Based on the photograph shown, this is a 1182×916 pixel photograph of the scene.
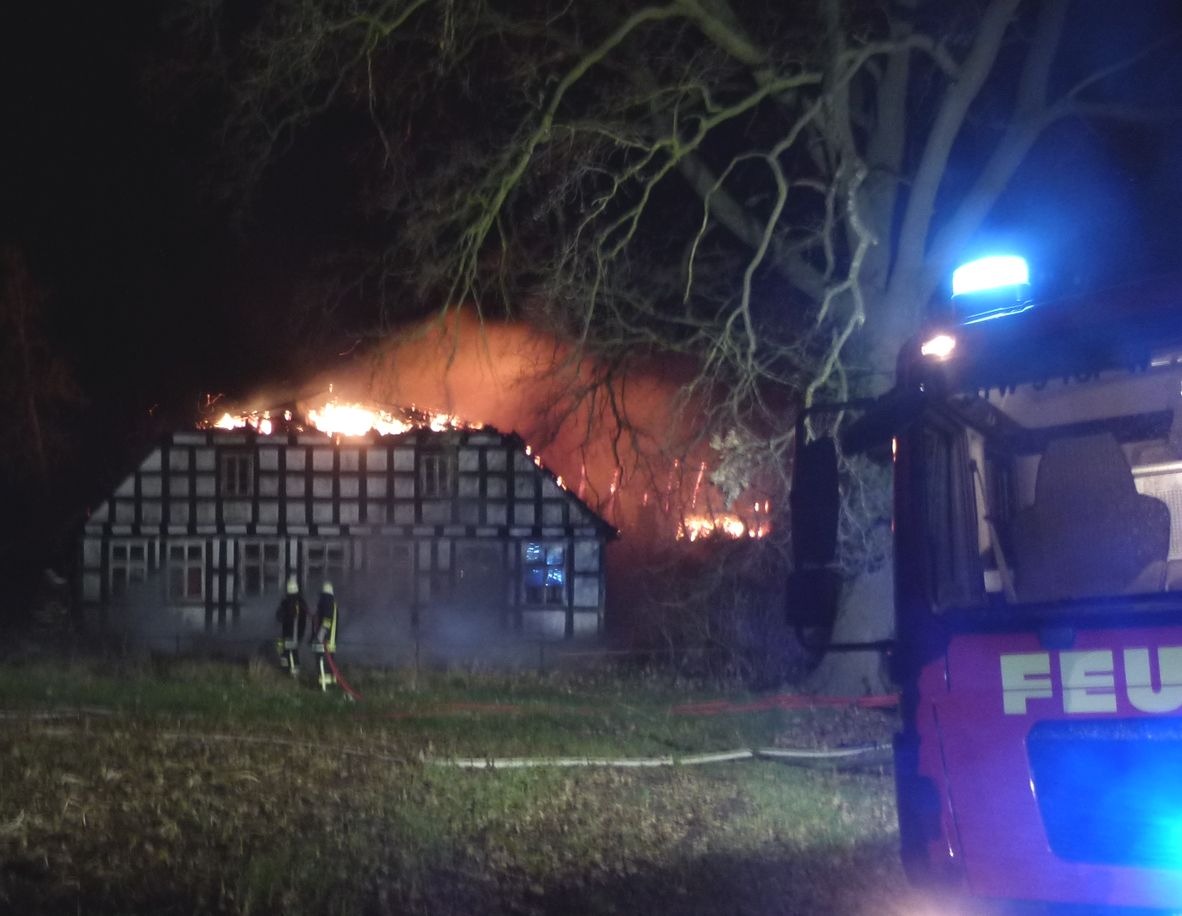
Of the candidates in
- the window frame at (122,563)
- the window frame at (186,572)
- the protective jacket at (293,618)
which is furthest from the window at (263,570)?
the protective jacket at (293,618)

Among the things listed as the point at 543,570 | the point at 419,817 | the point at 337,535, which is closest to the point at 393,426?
the point at 337,535

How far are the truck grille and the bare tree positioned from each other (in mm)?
8360

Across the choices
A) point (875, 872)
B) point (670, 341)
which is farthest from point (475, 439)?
point (875, 872)

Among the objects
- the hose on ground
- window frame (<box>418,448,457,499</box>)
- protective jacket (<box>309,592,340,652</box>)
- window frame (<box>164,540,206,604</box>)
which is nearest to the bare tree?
the hose on ground

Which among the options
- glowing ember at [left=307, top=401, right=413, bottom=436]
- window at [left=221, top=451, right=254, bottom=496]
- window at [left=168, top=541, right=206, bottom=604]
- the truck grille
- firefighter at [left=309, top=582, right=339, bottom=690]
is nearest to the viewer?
the truck grille

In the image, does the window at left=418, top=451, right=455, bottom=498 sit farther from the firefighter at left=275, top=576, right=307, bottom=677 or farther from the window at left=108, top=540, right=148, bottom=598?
the firefighter at left=275, top=576, right=307, bottom=677

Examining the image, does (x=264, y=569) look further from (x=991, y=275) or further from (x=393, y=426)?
(x=991, y=275)

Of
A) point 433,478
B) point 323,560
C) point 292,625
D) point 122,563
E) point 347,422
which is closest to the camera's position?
point 292,625

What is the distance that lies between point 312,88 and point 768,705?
831 cm

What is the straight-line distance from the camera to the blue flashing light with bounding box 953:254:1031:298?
5828 mm

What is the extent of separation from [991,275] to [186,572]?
24257 mm

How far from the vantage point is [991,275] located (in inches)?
232

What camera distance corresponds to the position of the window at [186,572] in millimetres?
27516

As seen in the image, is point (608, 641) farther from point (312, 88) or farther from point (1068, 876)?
point (1068, 876)
